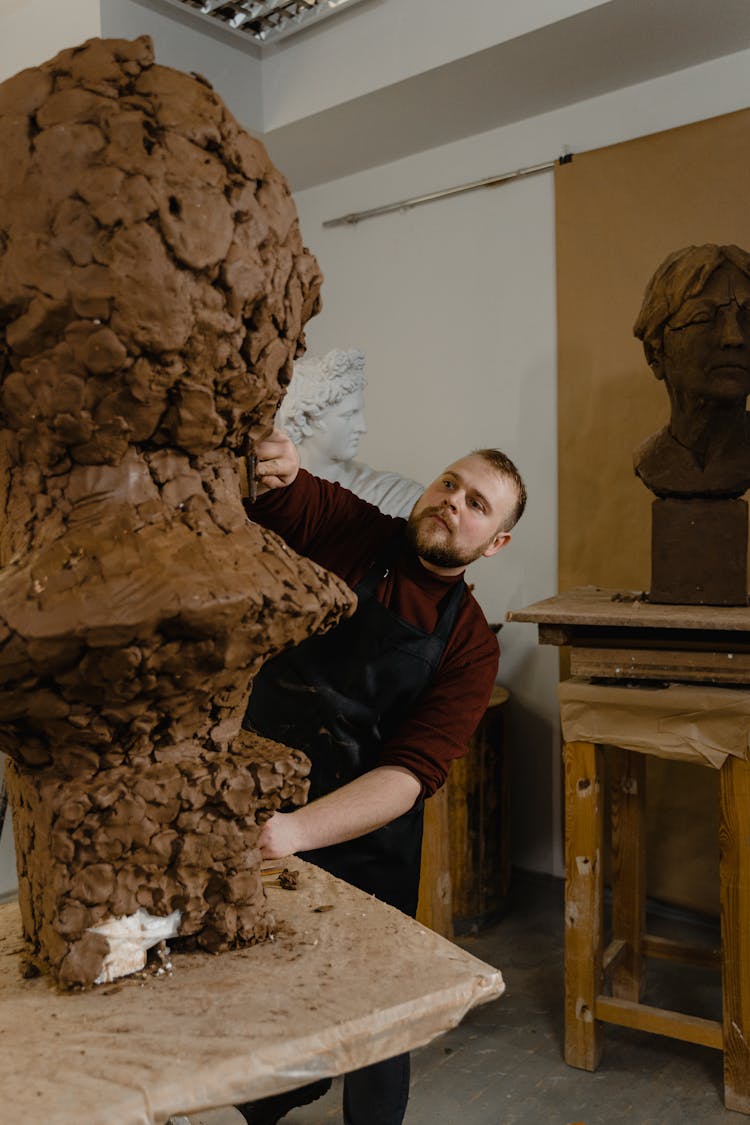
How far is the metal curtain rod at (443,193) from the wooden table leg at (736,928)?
2.15 m

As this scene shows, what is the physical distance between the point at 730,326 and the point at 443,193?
1634 mm

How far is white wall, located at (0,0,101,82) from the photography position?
2.98m

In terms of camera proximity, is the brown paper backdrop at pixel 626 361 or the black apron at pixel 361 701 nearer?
the black apron at pixel 361 701

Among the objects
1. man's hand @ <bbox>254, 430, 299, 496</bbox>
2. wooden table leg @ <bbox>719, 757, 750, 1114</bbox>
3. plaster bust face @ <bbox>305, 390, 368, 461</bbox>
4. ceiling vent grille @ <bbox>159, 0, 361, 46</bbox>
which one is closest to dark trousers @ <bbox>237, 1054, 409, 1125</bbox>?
wooden table leg @ <bbox>719, 757, 750, 1114</bbox>

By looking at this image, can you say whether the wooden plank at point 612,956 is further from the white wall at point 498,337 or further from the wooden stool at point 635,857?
the white wall at point 498,337

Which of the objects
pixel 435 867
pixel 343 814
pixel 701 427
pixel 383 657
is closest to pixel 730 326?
pixel 701 427

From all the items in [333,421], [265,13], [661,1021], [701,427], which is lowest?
[661,1021]

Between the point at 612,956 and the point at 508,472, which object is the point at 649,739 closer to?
the point at 612,956

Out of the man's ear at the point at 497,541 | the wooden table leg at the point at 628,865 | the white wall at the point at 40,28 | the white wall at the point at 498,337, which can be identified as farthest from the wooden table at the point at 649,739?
the white wall at the point at 40,28

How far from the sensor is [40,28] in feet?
10.1

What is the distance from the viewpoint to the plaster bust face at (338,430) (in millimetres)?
3302

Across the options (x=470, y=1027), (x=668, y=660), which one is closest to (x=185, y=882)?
(x=668, y=660)

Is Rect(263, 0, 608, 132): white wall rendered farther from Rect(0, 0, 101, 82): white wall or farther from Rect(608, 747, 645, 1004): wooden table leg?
Rect(608, 747, 645, 1004): wooden table leg

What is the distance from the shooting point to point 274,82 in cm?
354
